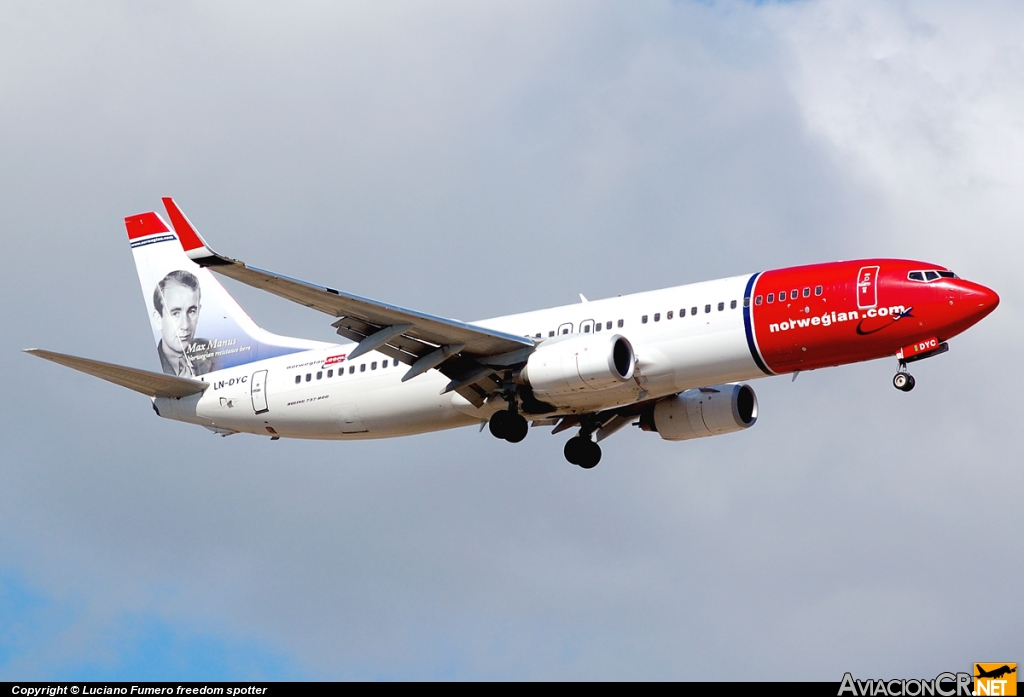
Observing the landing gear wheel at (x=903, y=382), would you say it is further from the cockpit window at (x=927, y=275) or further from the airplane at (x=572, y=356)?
the cockpit window at (x=927, y=275)

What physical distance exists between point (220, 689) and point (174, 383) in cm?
1643

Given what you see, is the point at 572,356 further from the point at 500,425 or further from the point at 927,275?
the point at 927,275

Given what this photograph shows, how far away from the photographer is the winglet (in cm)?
3675

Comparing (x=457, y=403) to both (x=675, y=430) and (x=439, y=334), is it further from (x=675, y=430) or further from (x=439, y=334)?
(x=675, y=430)

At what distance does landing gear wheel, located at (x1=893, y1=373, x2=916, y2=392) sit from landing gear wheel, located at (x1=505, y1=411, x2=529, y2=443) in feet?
33.0

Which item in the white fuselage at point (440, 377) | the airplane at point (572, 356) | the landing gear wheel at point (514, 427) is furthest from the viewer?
the landing gear wheel at point (514, 427)

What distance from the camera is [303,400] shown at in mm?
45875

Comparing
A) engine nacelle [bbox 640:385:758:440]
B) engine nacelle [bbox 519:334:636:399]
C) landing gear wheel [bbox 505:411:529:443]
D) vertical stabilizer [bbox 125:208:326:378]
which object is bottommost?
landing gear wheel [bbox 505:411:529:443]

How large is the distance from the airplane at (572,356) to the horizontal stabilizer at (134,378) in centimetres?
6

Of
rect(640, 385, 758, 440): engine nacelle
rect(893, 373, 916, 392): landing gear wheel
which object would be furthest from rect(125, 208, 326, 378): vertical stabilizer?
rect(893, 373, 916, 392): landing gear wheel

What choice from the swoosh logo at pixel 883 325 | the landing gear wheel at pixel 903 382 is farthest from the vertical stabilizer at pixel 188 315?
the landing gear wheel at pixel 903 382

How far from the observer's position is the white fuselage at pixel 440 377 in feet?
133

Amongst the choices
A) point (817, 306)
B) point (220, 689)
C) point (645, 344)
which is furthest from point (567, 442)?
point (220, 689)

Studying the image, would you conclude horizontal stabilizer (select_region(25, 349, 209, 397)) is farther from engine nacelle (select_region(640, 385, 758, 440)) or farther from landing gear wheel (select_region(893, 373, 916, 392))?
landing gear wheel (select_region(893, 373, 916, 392))
